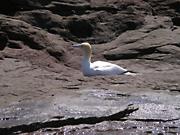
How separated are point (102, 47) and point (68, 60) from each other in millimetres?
1331

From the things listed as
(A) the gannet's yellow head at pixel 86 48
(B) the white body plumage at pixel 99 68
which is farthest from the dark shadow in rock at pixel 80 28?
(B) the white body plumage at pixel 99 68

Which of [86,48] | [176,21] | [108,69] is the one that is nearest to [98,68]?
[108,69]

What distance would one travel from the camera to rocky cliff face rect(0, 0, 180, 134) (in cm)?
705

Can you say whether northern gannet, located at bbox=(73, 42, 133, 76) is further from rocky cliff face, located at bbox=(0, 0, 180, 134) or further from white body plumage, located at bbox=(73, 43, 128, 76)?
rocky cliff face, located at bbox=(0, 0, 180, 134)

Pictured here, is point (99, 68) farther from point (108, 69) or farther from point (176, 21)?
point (176, 21)

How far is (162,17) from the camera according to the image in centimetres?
1428

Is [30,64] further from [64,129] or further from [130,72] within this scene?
[64,129]

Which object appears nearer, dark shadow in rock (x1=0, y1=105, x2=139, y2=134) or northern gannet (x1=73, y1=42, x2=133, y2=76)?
dark shadow in rock (x1=0, y1=105, x2=139, y2=134)

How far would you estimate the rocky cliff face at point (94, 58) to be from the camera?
7055 mm

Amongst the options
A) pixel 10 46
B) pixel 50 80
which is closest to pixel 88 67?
pixel 10 46

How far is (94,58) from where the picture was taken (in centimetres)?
1302

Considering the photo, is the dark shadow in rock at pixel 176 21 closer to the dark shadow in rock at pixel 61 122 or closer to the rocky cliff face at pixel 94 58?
the rocky cliff face at pixel 94 58

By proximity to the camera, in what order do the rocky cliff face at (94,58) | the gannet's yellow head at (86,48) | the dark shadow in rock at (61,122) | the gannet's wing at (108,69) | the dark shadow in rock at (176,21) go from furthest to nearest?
the dark shadow in rock at (176,21) → the gannet's yellow head at (86,48) → the gannet's wing at (108,69) → the rocky cliff face at (94,58) → the dark shadow in rock at (61,122)

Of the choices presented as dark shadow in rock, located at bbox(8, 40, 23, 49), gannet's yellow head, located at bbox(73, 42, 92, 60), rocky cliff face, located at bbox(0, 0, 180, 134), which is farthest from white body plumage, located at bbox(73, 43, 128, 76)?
dark shadow in rock, located at bbox(8, 40, 23, 49)
